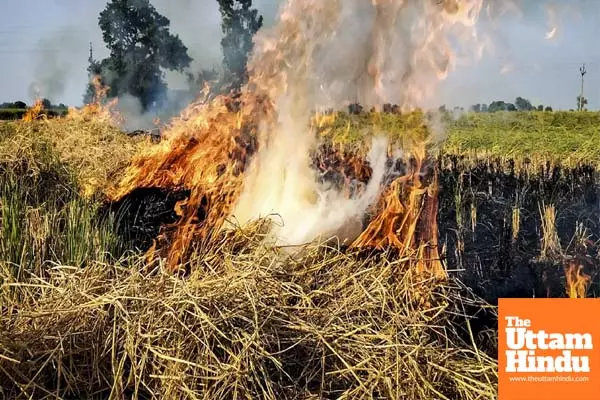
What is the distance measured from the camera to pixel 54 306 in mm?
1828

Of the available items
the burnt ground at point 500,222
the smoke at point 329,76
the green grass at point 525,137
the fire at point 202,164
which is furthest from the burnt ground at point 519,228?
the fire at point 202,164

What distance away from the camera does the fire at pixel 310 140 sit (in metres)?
2.30

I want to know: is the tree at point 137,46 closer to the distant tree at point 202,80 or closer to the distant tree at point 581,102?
the distant tree at point 202,80

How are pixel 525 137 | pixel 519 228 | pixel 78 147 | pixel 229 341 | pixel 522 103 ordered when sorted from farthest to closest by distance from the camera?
pixel 525 137 → pixel 78 147 → pixel 519 228 → pixel 522 103 → pixel 229 341

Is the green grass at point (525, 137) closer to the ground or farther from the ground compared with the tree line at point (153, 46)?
farther from the ground

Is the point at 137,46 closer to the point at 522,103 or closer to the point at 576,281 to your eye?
the point at 522,103

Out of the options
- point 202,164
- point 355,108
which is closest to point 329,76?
point 355,108

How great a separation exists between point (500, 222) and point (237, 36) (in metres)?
1.55

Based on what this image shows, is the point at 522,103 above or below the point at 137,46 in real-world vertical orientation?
below

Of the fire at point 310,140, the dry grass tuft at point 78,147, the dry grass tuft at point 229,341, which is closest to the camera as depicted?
the dry grass tuft at point 229,341

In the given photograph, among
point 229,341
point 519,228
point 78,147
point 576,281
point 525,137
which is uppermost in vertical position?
point 525,137

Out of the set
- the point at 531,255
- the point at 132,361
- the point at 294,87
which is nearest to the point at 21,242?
the point at 132,361

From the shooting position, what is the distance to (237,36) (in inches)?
106

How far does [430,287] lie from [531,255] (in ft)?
2.83
